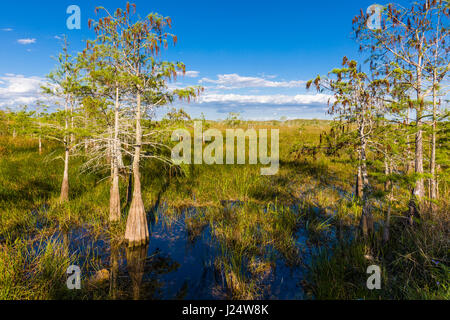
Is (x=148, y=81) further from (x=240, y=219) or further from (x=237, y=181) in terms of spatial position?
(x=237, y=181)

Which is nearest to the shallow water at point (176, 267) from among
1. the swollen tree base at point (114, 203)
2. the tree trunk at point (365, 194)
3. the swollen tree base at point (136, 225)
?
the swollen tree base at point (136, 225)

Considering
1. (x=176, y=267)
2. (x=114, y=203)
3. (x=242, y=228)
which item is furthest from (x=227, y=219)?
(x=114, y=203)

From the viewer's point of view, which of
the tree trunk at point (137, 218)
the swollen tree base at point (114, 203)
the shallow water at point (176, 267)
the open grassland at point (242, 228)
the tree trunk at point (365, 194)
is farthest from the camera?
the swollen tree base at point (114, 203)

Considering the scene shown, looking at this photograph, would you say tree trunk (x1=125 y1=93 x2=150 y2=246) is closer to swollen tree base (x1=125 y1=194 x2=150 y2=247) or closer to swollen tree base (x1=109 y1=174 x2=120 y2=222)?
swollen tree base (x1=125 y1=194 x2=150 y2=247)

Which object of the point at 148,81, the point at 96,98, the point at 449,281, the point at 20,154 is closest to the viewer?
the point at 449,281

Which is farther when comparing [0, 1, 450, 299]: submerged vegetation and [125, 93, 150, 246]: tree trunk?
[125, 93, 150, 246]: tree trunk

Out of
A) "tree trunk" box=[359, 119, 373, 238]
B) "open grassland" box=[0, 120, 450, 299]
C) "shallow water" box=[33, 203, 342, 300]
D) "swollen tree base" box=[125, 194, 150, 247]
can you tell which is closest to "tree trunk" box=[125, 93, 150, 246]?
"swollen tree base" box=[125, 194, 150, 247]

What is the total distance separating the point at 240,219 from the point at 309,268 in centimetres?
324

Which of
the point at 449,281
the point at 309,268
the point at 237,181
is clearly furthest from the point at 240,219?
the point at 449,281

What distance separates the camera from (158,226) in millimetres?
9188

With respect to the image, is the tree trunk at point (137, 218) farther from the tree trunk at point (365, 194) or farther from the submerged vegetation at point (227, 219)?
the tree trunk at point (365, 194)

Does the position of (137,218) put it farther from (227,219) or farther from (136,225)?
(227,219)

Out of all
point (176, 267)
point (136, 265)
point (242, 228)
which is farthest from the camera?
point (242, 228)

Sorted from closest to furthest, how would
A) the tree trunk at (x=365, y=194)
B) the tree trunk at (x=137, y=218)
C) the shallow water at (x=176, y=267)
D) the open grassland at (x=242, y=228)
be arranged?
the open grassland at (x=242, y=228), the shallow water at (x=176, y=267), the tree trunk at (x=365, y=194), the tree trunk at (x=137, y=218)
